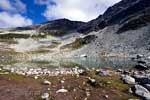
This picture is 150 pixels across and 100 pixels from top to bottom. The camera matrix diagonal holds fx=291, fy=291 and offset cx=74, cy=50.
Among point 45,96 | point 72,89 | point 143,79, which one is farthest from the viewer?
point 143,79

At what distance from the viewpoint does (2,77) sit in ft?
106

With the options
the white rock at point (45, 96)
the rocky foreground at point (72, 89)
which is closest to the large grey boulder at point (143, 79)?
the rocky foreground at point (72, 89)

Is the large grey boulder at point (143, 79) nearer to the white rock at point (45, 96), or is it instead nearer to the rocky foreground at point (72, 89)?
the rocky foreground at point (72, 89)

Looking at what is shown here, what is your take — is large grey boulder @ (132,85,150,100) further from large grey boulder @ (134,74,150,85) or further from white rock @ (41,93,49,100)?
white rock @ (41,93,49,100)

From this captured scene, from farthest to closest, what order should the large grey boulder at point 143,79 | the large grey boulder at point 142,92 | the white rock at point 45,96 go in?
the large grey boulder at point 143,79 < the large grey boulder at point 142,92 < the white rock at point 45,96

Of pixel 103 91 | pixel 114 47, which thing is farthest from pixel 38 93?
pixel 114 47

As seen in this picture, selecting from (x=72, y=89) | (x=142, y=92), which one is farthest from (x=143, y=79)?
(x=72, y=89)

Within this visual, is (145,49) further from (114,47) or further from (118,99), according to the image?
(118,99)

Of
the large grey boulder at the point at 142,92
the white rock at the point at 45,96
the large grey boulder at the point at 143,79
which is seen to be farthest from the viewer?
the large grey boulder at the point at 143,79

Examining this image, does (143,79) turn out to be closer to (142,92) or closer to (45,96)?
(142,92)

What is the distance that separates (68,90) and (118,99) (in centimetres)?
470

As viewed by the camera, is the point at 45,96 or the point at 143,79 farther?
the point at 143,79

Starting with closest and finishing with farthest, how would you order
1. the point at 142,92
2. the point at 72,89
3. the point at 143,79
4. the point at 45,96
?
the point at 45,96 < the point at 142,92 < the point at 72,89 < the point at 143,79

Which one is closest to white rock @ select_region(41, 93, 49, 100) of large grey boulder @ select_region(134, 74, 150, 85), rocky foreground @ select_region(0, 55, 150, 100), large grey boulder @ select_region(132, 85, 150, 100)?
rocky foreground @ select_region(0, 55, 150, 100)
